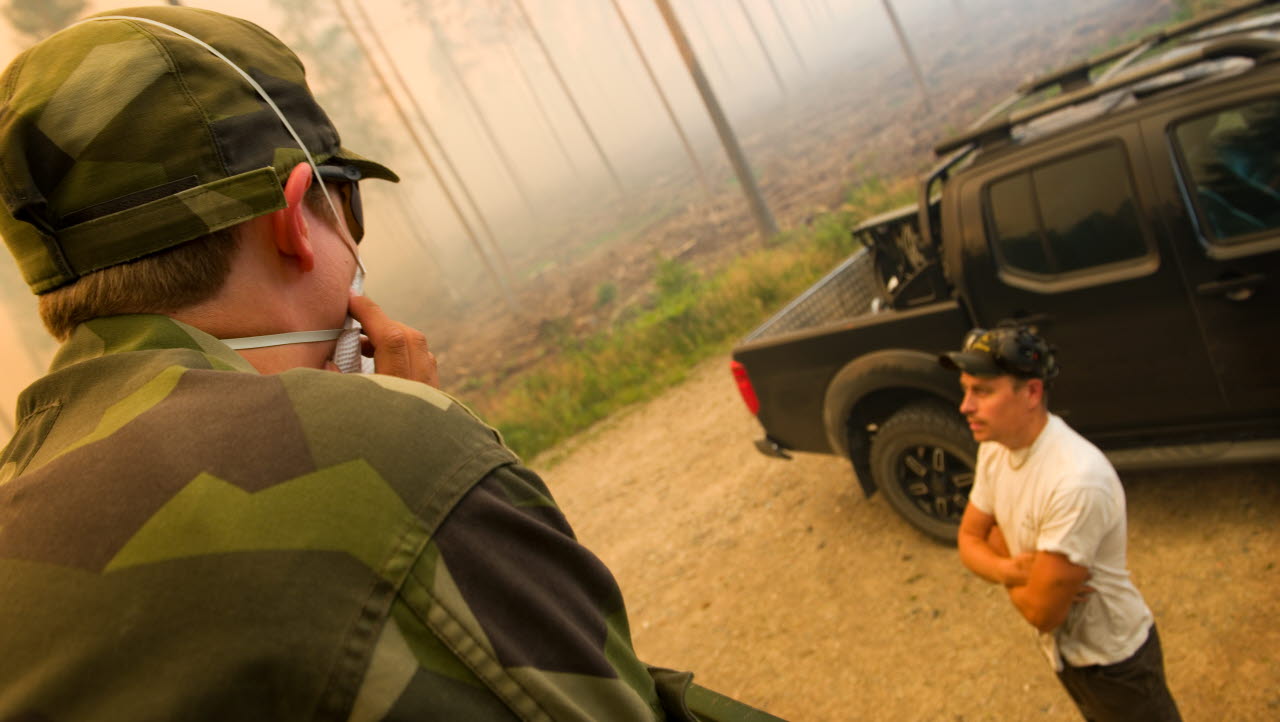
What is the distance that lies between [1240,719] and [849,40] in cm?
9809

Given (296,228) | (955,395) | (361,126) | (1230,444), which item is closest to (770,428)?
(955,395)

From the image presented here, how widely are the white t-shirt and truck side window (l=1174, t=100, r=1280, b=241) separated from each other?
1.62 m

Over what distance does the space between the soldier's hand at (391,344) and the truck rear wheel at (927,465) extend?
356 centimetres

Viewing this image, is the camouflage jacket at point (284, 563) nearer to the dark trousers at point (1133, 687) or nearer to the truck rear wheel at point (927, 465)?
the dark trousers at point (1133, 687)

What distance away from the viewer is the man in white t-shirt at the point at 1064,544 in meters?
2.32

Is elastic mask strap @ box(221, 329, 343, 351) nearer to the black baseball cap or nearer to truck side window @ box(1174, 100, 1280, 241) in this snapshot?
the black baseball cap

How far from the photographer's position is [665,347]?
12.6 m

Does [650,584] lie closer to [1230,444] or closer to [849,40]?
[1230,444]

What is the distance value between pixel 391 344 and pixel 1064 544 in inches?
81.2

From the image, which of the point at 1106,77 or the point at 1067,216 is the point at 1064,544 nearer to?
the point at 1067,216

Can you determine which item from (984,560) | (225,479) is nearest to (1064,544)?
(984,560)

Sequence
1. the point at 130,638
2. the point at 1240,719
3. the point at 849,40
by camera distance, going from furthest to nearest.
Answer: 1. the point at 849,40
2. the point at 1240,719
3. the point at 130,638

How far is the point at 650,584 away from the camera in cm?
585

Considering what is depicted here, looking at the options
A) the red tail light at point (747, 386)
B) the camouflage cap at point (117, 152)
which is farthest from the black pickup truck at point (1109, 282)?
the camouflage cap at point (117, 152)
